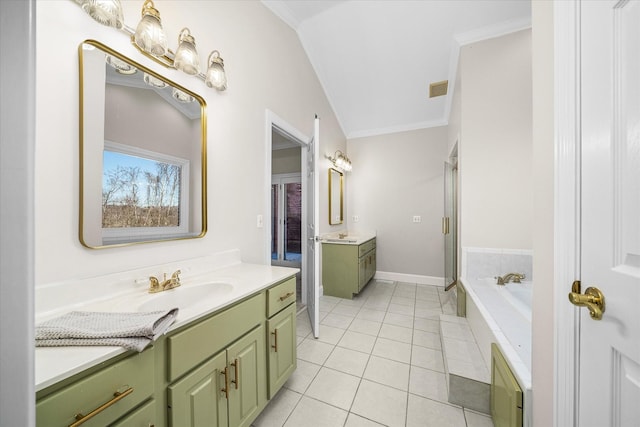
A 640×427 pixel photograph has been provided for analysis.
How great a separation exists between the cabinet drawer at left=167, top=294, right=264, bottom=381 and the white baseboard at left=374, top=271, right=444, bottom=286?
10.3ft

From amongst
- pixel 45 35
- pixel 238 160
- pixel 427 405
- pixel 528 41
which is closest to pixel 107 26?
pixel 45 35

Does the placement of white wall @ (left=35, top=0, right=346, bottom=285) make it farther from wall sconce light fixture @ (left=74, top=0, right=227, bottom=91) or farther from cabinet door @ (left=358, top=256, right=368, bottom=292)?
cabinet door @ (left=358, top=256, right=368, bottom=292)

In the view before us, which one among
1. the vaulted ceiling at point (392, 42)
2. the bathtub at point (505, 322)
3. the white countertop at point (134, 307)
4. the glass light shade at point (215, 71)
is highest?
the vaulted ceiling at point (392, 42)

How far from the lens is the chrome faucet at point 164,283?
1104mm

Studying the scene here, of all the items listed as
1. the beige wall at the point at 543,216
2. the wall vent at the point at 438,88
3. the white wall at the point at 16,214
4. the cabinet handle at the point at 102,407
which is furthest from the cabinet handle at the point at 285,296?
the wall vent at the point at 438,88

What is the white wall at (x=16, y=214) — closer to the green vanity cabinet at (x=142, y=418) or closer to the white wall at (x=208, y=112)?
the green vanity cabinet at (x=142, y=418)

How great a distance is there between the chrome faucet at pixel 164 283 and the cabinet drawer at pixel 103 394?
1.48 feet

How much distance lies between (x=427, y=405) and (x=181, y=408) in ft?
4.58

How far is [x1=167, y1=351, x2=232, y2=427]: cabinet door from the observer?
0.81m

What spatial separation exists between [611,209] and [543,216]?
26 cm

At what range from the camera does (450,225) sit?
314cm

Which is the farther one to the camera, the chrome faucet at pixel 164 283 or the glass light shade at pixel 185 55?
the glass light shade at pixel 185 55

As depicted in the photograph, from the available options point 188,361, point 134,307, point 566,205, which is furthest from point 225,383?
point 566,205

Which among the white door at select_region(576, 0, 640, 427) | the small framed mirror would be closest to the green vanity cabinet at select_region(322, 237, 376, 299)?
the small framed mirror
